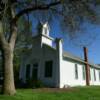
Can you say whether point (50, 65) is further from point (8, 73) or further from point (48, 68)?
point (8, 73)

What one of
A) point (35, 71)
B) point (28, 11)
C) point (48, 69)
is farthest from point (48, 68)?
point (28, 11)

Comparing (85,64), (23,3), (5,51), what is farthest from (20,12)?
(85,64)

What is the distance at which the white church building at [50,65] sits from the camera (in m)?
22.0

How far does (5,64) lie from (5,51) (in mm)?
877

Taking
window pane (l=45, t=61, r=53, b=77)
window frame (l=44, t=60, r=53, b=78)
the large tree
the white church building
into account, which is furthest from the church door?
the large tree

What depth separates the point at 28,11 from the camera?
49.6ft

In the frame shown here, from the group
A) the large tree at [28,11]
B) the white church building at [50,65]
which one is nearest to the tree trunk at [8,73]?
the large tree at [28,11]

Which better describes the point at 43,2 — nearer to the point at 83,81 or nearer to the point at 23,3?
the point at 23,3

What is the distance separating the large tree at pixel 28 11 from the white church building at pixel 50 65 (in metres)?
6.55

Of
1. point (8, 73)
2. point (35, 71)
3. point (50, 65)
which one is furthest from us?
point (35, 71)

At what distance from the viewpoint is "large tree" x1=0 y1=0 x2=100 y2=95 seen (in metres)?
13.7

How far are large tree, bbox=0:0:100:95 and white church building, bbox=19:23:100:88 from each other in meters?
6.55

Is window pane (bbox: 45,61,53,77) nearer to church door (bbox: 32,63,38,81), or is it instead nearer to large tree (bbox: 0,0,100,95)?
church door (bbox: 32,63,38,81)

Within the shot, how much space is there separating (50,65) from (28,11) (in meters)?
9.29
